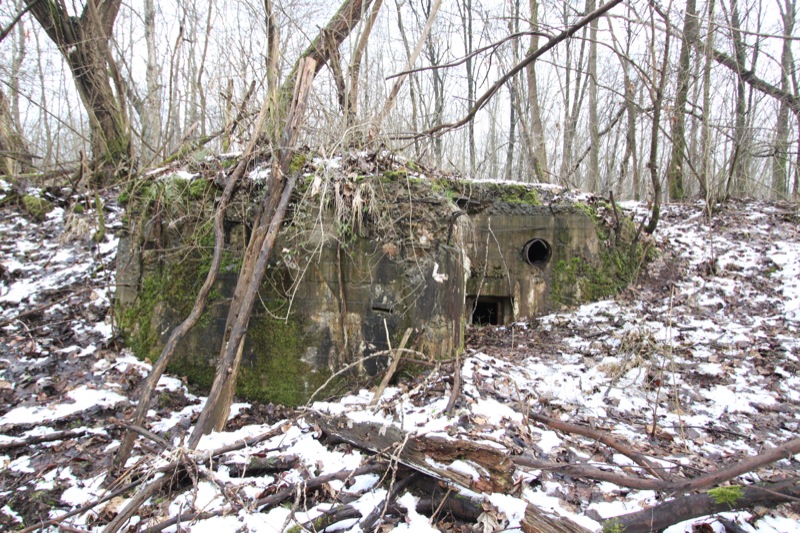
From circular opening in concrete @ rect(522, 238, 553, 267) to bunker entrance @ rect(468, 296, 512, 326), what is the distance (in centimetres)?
71

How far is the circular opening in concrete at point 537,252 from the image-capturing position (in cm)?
643

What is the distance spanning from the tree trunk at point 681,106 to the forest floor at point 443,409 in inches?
101

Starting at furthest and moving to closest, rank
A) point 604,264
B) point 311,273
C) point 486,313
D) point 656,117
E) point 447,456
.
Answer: point 486,313, point 604,264, point 656,117, point 311,273, point 447,456

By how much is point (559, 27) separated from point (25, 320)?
19.9 feet

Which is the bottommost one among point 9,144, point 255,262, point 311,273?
point 311,273

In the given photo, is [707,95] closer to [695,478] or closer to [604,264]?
[604,264]

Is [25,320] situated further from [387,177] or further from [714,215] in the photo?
[714,215]

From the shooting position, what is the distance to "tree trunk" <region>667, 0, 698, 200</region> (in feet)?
18.9

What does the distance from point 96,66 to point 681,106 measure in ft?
28.5

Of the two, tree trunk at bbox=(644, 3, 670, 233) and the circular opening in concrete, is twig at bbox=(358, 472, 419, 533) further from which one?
the circular opening in concrete

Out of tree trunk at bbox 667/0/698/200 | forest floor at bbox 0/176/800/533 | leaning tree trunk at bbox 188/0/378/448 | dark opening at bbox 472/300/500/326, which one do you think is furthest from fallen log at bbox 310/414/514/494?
dark opening at bbox 472/300/500/326

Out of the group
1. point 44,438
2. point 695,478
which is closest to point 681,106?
point 695,478

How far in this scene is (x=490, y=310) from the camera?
685 cm

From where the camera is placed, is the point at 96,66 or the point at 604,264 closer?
the point at 96,66
